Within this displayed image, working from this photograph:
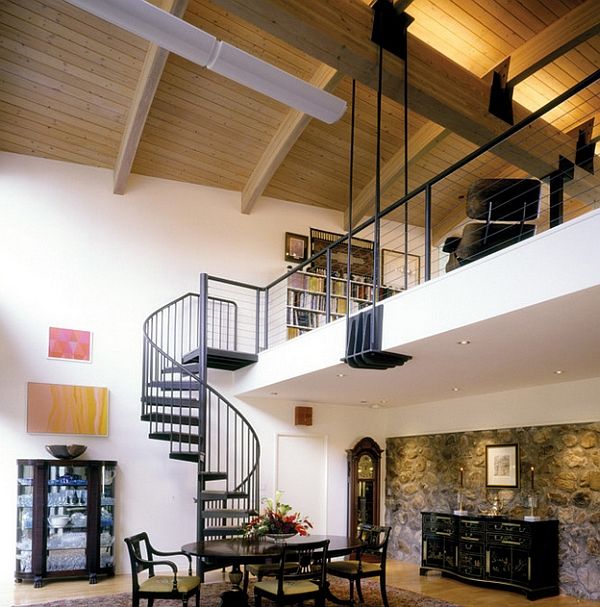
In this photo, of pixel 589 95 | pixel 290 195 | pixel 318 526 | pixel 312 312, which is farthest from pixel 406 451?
pixel 589 95

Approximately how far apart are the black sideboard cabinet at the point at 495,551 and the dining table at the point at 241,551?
2.19m

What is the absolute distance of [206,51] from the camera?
5238 millimetres

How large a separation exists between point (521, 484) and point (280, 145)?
5.27 metres

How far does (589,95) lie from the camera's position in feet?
26.8

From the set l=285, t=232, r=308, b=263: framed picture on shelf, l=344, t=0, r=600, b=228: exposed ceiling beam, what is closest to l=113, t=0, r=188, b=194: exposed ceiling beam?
l=285, t=232, r=308, b=263: framed picture on shelf

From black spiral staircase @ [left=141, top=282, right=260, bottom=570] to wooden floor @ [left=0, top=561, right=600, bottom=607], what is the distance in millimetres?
1140

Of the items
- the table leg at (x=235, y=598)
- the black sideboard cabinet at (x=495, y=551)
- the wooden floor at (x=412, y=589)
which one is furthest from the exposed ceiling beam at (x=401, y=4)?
the wooden floor at (x=412, y=589)

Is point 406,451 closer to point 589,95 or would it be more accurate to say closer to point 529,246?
point 589,95

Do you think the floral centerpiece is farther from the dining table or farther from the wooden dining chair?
the wooden dining chair

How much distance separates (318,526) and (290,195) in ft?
16.4

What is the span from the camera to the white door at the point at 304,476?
9820mm

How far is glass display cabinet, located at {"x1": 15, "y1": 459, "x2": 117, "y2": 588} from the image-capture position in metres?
7.52

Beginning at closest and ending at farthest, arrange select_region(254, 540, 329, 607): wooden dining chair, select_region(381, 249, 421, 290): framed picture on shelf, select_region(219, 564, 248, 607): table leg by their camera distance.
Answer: select_region(254, 540, 329, 607): wooden dining chair → select_region(219, 564, 248, 607): table leg → select_region(381, 249, 421, 290): framed picture on shelf

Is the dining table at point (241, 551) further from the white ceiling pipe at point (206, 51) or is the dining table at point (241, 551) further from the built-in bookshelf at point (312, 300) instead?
the white ceiling pipe at point (206, 51)
